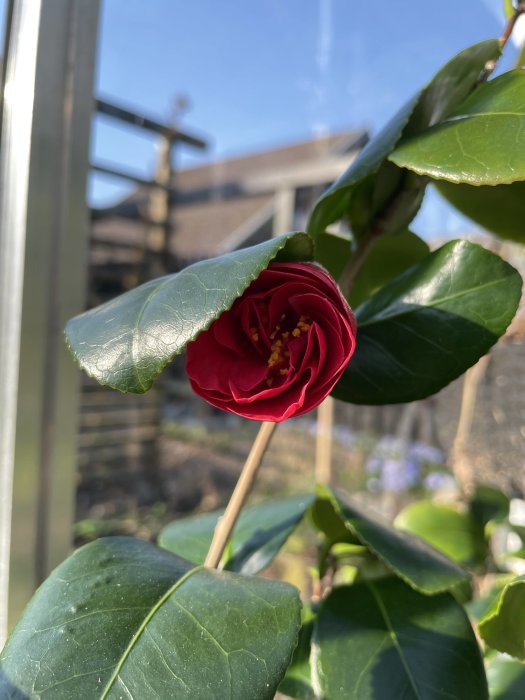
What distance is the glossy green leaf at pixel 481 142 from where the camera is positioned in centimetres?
29

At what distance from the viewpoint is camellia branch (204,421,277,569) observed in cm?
37

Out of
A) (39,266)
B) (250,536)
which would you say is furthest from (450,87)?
(39,266)

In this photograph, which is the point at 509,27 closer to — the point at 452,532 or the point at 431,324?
the point at 431,324

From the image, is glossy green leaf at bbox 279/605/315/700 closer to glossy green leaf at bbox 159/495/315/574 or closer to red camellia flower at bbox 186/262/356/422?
glossy green leaf at bbox 159/495/315/574

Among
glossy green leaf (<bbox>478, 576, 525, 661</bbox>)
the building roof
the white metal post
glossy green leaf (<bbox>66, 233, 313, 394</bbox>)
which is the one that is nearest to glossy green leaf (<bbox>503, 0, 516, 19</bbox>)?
glossy green leaf (<bbox>66, 233, 313, 394</bbox>)

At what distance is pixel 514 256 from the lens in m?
1.00

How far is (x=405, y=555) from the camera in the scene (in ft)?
1.34

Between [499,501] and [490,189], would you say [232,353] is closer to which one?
[490,189]

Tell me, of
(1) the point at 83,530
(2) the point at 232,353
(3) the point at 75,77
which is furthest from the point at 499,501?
(1) the point at 83,530

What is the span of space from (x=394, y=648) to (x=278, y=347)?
24cm

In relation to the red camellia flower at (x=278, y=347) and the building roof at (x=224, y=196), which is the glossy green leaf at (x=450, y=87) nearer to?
the red camellia flower at (x=278, y=347)

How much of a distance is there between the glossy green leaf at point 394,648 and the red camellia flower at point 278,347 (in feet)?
0.69

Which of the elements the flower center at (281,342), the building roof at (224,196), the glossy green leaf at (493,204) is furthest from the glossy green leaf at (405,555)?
the building roof at (224,196)

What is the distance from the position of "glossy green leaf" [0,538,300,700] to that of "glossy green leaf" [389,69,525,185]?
10.4 inches
